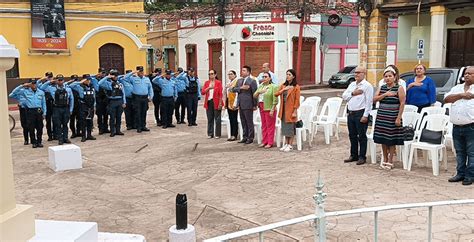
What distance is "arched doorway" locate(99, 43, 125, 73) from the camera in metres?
20.9

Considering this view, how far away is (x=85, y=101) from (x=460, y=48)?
1266cm

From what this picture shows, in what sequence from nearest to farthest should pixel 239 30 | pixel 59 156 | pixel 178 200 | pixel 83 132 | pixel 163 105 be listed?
pixel 178 200 → pixel 59 156 → pixel 83 132 → pixel 163 105 → pixel 239 30

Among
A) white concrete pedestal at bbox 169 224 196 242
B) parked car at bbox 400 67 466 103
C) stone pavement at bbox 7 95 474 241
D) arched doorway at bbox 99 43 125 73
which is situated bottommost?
stone pavement at bbox 7 95 474 241

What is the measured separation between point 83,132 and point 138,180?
→ 4532 millimetres

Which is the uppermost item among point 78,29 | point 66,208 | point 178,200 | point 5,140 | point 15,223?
point 78,29

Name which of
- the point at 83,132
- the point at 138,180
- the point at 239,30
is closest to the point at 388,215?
the point at 138,180

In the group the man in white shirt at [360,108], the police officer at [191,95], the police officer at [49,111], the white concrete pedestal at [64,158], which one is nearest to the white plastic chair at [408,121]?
the man in white shirt at [360,108]

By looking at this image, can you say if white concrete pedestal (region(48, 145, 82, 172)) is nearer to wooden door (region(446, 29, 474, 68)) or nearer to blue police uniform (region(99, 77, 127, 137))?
blue police uniform (region(99, 77, 127, 137))

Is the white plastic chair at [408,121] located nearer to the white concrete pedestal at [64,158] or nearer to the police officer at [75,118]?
the white concrete pedestal at [64,158]

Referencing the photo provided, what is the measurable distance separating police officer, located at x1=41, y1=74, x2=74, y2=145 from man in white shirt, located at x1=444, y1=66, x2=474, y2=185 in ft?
26.2

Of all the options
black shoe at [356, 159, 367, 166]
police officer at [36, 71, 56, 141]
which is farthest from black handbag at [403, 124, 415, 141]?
police officer at [36, 71, 56, 141]

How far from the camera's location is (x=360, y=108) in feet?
26.7

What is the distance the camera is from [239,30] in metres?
26.7

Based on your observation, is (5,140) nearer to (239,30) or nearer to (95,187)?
(95,187)
